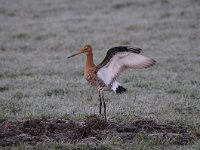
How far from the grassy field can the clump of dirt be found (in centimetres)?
33

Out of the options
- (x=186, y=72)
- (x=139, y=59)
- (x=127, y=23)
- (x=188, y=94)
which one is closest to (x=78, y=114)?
(x=139, y=59)

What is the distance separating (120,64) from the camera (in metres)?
8.85

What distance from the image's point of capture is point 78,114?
10.1 meters

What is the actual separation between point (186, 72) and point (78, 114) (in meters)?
5.31

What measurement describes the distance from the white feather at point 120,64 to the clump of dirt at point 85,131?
2.55 feet

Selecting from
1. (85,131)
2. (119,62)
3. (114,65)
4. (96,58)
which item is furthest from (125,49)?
(96,58)

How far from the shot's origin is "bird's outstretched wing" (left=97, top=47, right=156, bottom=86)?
332 inches

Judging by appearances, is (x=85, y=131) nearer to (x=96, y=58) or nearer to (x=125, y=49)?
(x=125, y=49)

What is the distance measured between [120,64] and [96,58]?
304 inches

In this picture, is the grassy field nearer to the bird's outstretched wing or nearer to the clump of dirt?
the clump of dirt

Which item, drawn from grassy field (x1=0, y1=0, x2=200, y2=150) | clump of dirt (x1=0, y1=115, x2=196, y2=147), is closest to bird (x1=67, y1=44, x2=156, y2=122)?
clump of dirt (x1=0, y1=115, x2=196, y2=147)

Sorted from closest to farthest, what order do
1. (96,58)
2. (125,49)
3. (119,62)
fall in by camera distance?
(125,49)
(119,62)
(96,58)

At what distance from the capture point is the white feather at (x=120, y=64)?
8.60 m

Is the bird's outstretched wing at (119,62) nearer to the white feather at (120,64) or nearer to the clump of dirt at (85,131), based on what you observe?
the white feather at (120,64)
